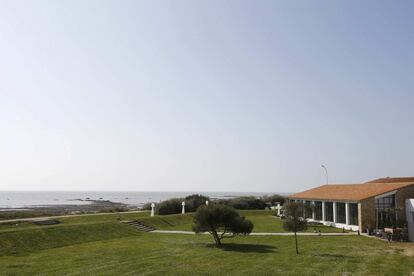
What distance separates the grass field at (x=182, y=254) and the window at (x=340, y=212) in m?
9.70

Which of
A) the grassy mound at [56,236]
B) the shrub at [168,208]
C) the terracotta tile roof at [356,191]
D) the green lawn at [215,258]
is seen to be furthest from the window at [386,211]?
the shrub at [168,208]

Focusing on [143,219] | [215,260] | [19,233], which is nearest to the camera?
[215,260]

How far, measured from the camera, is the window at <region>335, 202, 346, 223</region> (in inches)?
1863

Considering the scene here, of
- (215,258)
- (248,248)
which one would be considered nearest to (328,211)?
(248,248)

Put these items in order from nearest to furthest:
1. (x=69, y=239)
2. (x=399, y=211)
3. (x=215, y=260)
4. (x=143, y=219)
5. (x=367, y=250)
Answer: (x=215, y=260) → (x=367, y=250) → (x=69, y=239) → (x=399, y=211) → (x=143, y=219)

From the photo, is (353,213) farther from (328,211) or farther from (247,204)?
(247,204)

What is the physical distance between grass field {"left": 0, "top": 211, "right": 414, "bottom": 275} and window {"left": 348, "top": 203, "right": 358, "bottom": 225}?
6974mm

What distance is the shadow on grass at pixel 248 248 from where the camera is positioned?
2947cm

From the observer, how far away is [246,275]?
68.5ft

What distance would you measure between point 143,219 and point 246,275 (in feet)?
98.5

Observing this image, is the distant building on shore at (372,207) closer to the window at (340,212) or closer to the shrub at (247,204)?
the window at (340,212)

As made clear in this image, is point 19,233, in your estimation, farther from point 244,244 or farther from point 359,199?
point 359,199

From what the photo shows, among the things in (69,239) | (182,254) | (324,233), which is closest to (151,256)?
(182,254)

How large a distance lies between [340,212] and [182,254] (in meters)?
26.3
